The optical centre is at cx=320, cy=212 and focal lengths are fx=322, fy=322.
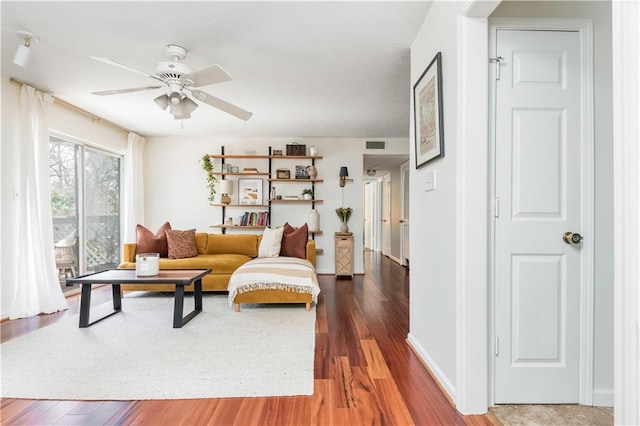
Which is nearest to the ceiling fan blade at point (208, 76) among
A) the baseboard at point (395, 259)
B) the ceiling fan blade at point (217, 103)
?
the ceiling fan blade at point (217, 103)

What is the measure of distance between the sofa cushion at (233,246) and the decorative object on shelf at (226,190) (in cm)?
96

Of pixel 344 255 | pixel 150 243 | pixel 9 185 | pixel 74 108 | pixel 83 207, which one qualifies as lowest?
pixel 344 255

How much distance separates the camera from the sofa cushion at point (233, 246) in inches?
196

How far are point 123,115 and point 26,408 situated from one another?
4010 mm

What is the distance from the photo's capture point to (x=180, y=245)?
4512 millimetres

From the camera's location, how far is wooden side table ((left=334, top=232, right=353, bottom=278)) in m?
5.57

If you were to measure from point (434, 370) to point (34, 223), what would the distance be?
4.13 metres

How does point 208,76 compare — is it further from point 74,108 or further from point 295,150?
point 295,150

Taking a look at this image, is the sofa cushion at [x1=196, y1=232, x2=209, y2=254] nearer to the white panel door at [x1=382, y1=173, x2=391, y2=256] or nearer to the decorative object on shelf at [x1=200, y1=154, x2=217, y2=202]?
the decorative object on shelf at [x1=200, y1=154, x2=217, y2=202]

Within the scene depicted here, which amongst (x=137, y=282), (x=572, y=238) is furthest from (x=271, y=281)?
(x=572, y=238)

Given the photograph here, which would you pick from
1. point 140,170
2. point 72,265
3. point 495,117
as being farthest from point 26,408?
point 140,170

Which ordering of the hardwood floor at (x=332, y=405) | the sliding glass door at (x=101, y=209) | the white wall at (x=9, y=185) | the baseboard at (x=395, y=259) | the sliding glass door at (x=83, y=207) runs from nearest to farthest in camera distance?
the hardwood floor at (x=332, y=405) < the white wall at (x=9, y=185) < the sliding glass door at (x=83, y=207) < the sliding glass door at (x=101, y=209) < the baseboard at (x=395, y=259)

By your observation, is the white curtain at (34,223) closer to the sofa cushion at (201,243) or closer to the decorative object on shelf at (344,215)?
the sofa cushion at (201,243)

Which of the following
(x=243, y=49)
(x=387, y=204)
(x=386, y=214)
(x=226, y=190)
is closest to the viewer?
(x=243, y=49)
